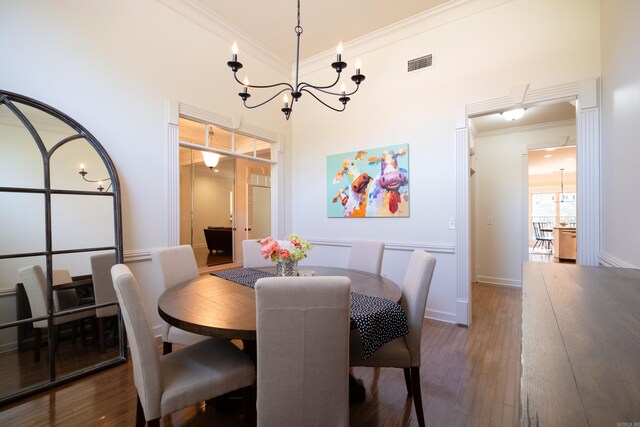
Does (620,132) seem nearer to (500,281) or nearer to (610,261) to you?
(610,261)

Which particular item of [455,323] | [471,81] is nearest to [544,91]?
[471,81]

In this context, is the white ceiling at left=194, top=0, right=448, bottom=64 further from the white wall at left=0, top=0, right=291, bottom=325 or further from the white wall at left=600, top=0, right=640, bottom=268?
the white wall at left=600, top=0, right=640, bottom=268

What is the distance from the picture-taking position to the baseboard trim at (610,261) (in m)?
1.69

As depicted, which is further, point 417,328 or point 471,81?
point 471,81

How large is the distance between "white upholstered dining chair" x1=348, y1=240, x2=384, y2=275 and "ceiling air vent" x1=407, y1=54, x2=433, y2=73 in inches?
88.3

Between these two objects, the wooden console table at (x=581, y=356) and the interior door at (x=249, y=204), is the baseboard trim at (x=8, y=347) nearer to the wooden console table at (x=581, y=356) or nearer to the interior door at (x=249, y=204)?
the wooden console table at (x=581, y=356)

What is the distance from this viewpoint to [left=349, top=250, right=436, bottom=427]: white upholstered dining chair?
1.59 m

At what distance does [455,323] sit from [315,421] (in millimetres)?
2497

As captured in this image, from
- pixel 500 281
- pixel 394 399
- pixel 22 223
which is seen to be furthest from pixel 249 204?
pixel 394 399

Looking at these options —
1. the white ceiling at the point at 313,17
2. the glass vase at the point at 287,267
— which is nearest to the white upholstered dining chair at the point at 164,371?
the glass vase at the point at 287,267

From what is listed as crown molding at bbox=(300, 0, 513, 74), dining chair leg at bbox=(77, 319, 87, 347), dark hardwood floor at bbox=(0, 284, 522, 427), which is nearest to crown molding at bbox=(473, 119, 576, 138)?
crown molding at bbox=(300, 0, 513, 74)

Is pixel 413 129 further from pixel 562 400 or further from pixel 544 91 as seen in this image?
pixel 562 400

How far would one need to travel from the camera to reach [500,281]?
4.91 meters

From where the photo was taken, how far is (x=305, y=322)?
1.14 m
